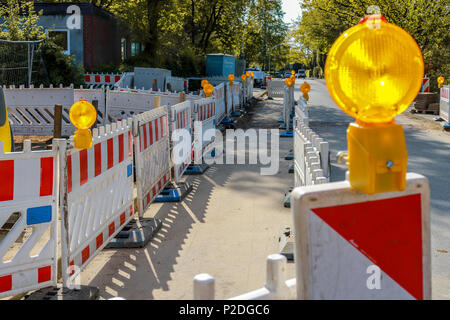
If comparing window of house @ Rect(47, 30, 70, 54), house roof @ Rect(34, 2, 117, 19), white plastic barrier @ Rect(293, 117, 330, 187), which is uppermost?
house roof @ Rect(34, 2, 117, 19)

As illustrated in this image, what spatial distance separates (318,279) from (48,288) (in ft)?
10.3

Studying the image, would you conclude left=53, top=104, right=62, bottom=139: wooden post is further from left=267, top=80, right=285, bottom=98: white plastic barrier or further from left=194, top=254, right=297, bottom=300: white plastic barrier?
left=267, top=80, right=285, bottom=98: white plastic barrier

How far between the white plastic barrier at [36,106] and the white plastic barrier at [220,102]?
188 inches

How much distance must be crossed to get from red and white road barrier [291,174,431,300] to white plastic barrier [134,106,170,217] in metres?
5.01

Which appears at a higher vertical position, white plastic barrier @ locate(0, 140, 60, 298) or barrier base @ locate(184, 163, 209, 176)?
white plastic barrier @ locate(0, 140, 60, 298)

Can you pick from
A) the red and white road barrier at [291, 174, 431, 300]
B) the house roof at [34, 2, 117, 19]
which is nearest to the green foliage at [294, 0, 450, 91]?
the house roof at [34, 2, 117, 19]

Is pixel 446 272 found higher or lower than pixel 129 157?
lower

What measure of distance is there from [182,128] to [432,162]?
5.30 meters

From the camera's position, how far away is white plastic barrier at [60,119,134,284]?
15.3ft

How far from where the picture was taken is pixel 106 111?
15.6m

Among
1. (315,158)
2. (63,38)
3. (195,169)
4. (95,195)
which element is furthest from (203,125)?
(63,38)

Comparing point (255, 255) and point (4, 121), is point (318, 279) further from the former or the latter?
point (4, 121)

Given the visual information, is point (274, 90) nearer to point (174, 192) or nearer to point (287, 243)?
point (174, 192)

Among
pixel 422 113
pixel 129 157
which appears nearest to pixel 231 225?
pixel 129 157
